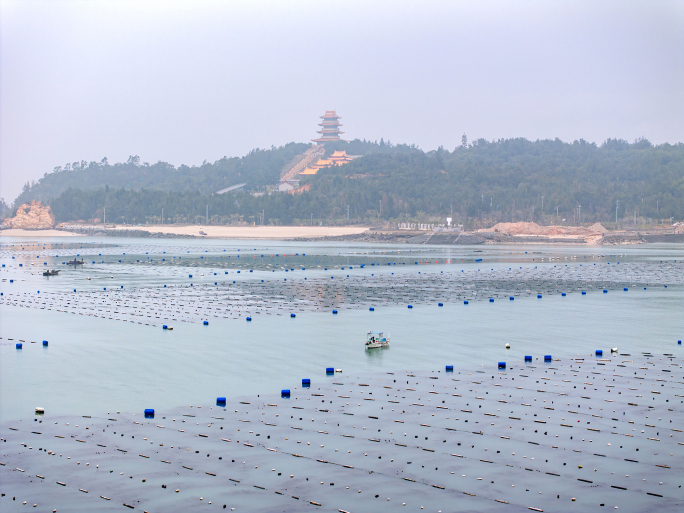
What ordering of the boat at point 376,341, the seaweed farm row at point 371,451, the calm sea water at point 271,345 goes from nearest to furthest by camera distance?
1. the seaweed farm row at point 371,451
2. the calm sea water at point 271,345
3. the boat at point 376,341

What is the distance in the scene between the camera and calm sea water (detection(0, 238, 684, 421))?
25656 mm

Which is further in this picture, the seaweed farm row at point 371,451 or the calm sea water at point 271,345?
the calm sea water at point 271,345

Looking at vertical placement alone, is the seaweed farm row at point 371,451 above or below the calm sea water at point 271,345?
below

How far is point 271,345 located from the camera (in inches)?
1340

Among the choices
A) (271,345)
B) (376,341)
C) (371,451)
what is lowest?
(371,451)

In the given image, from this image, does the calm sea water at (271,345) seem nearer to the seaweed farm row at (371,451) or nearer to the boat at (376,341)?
the boat at (376,341)

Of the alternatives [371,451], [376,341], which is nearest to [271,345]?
[376,341]

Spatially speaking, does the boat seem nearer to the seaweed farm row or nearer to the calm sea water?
the calm sea water

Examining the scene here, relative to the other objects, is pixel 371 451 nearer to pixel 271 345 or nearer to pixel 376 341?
pixel 376 341

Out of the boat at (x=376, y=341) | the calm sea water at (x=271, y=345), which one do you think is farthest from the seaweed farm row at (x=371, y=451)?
the boat at (x=376, y=341)

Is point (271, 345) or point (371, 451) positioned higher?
point (271, 345)

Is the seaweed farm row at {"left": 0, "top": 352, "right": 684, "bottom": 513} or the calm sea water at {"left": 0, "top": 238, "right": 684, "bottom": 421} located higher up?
the calm sea water at {"left": 0, "top": 238, "right": 684, "bottom": 421}

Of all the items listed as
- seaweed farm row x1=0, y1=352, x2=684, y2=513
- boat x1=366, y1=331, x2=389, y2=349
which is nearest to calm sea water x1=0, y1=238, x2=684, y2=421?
boat x1=366, y1=331, x2=389, y2=349

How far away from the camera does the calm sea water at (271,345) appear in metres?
25.7
